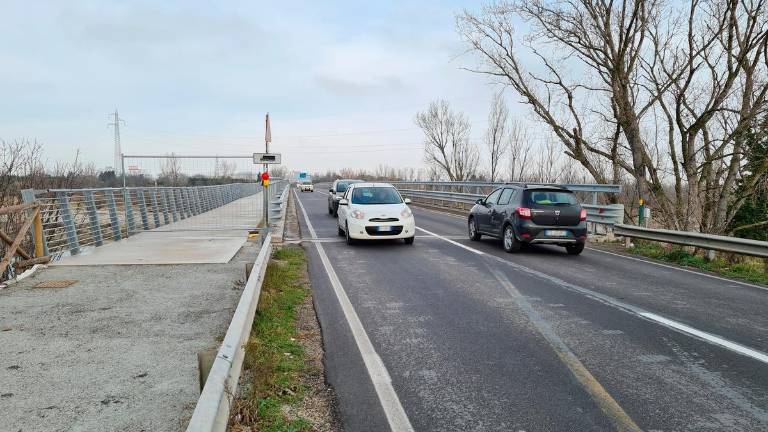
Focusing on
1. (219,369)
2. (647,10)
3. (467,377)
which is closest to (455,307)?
(467,377)

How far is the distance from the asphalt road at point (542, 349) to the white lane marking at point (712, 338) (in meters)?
0.03

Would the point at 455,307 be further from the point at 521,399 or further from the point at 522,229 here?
the point at 522,229

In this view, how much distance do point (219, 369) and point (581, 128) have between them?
20685 mm

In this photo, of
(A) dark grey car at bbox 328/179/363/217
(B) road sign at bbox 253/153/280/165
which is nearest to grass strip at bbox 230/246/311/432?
(B) road sign at bbox 253/153/280/165

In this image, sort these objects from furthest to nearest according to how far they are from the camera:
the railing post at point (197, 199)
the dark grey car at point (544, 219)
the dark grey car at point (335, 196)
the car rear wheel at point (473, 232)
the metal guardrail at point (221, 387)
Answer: the railing post at point (197, 199), the dark grey car at point (335, 196), the car rear wheel at point (473, 232), the dark grey car at point (544, 219), the metal guardrail at point (221, 387)

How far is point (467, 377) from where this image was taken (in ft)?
Answer: 13.6

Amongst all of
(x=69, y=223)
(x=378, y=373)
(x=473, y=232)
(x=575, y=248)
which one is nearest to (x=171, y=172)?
(x=69, y=223)

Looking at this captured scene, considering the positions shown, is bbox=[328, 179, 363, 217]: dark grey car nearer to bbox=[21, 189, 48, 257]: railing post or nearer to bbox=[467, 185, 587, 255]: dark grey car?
bbox=[467, 185, 587, 255]: dark grey car

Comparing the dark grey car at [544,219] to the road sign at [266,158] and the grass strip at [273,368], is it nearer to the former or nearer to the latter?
the road sign at [266,158]

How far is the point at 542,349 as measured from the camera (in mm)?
4836

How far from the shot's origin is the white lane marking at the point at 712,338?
15.3 feet

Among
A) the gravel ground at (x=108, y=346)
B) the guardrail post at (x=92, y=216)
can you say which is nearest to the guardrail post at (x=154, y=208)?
the guardrail post at (x=92, y=216)

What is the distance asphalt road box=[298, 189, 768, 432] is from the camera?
3.50 m

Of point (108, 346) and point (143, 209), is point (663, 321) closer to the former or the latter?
point (108, 346)
